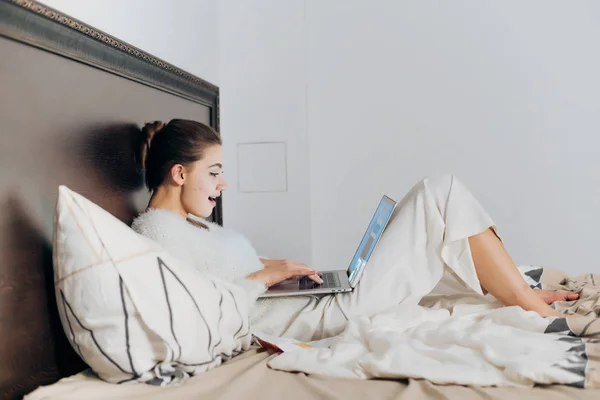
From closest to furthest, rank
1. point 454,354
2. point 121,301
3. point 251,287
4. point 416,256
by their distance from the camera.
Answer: point 121,301 → point 454,354 → point 251,287 → point 416,256

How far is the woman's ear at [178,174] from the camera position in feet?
6.07

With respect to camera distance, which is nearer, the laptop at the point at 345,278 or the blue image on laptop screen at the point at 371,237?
the laptop at the point at 345,278

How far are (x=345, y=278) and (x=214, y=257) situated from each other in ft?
1.49

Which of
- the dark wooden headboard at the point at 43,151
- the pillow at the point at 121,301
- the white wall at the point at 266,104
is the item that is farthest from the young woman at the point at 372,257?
the white wall at the point at 266,104

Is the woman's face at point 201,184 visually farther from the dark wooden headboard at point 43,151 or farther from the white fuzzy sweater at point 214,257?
the dark wooden headboard at point 43,151

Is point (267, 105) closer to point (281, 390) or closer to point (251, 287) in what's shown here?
point (251, 287)

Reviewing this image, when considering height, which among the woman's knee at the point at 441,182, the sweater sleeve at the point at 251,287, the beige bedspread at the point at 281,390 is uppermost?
the woman's knee at the point at 441,182

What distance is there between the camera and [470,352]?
1.31m

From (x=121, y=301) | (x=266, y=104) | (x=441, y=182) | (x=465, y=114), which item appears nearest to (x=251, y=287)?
(x=121, y=301)

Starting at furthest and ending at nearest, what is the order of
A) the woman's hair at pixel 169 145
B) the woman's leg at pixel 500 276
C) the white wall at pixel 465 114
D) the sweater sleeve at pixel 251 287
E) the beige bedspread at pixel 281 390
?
1. the white wall at pixel 465 114
2. the woman's hair at pixel 169 145
3. the woman's leg at pixel 500 276
4. the sweater sleeve at pixel 251 287
5. the beige bedspread at pixel 281 390

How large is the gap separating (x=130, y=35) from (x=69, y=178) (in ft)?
2.44

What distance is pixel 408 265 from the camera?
190 centimetres

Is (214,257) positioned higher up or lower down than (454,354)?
higher up

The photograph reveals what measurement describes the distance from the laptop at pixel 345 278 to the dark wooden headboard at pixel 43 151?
1.71 feet
